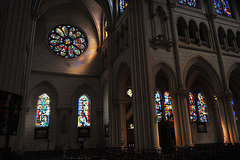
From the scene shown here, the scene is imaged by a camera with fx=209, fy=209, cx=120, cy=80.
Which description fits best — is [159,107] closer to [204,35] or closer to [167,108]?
[167,108]

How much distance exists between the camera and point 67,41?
22.8 meters

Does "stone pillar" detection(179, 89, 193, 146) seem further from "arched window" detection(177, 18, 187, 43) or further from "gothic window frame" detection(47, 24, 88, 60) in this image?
"gothic window frame" detection(47, 24, 88, 60)

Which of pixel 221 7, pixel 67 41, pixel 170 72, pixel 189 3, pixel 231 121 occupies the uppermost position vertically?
pixel 221 7

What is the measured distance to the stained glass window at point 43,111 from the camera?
1953 cm

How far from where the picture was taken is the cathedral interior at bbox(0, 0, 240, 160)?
13391 millimetres

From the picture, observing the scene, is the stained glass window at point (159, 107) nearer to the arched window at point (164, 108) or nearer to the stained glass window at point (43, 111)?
the arched window at point (164, 108)

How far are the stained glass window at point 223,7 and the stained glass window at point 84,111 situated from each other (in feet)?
50.4

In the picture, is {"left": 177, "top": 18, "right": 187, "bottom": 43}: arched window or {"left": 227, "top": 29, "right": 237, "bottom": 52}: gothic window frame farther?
{"left": 227, "top": 29, "right": 237, "bottom": 52}: gothic window frame

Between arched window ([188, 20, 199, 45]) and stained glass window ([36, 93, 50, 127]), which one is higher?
arched window ([188, 20, 199, 45])

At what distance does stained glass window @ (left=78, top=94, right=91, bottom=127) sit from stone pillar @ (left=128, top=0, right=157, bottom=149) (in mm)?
Result: 8820

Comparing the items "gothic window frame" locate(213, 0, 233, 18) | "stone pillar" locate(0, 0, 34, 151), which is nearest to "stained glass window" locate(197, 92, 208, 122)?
"gothic window frame" locate(213, 0, 233, 18)

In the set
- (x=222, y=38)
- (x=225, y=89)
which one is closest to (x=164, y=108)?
(x=225, y=89)

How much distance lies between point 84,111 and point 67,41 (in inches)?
310

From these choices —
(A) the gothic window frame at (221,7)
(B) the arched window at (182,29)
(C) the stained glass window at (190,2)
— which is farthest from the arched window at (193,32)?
(A) the gothic window frame at (221,7)
